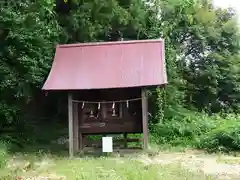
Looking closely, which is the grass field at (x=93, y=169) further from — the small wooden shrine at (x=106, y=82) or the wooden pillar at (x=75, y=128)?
the small wooden shrine at (x=106, y=82)

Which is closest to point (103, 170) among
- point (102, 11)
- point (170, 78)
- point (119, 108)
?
point (119, 108)

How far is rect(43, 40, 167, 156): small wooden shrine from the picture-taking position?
42.2 feet

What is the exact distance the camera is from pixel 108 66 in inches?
530

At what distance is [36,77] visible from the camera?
1440 cm

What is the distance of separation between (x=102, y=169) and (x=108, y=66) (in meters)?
4.38

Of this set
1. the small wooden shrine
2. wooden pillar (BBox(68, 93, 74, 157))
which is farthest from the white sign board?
wooden pillar (BBox(68, 93, 74, 157))

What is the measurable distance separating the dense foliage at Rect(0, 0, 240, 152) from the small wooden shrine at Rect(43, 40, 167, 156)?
1562 millimetres

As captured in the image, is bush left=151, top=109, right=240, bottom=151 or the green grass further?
bush left=151, top=109, right=240, bottom=151

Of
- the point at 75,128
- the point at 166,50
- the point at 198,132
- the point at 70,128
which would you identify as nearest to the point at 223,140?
the point at 198,132

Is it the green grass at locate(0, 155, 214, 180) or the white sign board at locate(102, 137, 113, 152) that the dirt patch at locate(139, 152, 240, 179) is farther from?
the white sign board at locate(102, 137, 113, 152)

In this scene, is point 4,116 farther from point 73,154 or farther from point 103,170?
point 103,170

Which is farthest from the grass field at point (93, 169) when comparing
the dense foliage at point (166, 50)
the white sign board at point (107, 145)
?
the dense foliage at point (166, 50)

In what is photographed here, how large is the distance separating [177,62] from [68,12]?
23.6 feet

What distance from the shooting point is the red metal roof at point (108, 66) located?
41.9 feet
